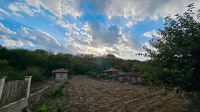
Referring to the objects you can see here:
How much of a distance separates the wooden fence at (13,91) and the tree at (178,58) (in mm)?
7632

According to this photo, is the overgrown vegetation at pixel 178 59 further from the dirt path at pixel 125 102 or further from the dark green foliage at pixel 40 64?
the dark green foliage at pixel 40 64

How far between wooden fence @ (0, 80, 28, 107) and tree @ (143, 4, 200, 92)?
7.63 m

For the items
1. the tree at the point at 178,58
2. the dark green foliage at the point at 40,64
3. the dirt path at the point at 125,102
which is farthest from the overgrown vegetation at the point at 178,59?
the dark green foliage at the point at 40,64

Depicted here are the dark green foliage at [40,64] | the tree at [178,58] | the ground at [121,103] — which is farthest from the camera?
the dark green foliage at [40,64]

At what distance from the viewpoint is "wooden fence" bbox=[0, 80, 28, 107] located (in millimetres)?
10564

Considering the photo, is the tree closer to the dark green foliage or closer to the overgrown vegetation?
the overgrown vegetation

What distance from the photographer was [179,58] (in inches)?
409

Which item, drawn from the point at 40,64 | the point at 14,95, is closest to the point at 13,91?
the point at 14,95

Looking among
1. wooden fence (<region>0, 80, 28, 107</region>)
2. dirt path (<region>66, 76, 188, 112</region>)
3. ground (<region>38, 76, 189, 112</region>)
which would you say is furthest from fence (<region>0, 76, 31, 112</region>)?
dirt path (<region>66, 76, 188, 112</region>)

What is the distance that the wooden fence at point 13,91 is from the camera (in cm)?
1056

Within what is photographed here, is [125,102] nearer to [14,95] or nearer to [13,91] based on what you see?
[14,95]

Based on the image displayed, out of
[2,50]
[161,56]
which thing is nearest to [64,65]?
[2,50]

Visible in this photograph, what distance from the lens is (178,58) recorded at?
34.1 ft

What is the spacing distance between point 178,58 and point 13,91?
936 cm
